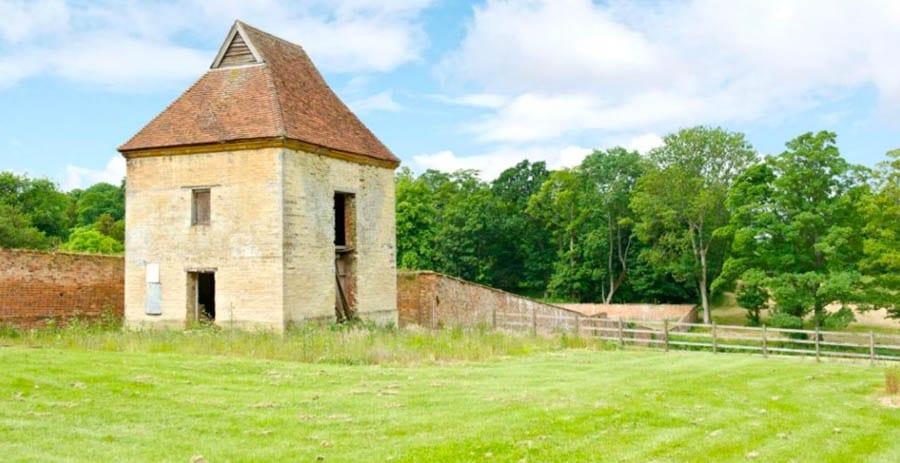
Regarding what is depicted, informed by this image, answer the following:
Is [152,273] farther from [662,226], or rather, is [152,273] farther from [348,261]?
[662,226]

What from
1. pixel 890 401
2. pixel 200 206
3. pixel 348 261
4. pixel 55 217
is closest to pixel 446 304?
pixel 348 261

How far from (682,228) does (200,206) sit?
39720mm

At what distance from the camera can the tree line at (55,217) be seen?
56.4 meters

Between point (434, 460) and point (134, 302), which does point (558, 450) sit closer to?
point (434, 460)

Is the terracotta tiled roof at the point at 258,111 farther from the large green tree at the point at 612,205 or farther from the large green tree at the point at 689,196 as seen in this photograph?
the large green tree at the point at 612,205

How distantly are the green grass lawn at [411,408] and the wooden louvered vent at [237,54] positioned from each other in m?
10.0

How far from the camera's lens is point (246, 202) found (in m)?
21.5

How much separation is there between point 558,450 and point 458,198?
63.0 metres

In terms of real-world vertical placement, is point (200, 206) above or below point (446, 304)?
above

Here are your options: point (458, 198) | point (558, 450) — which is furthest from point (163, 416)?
point (458, 198)

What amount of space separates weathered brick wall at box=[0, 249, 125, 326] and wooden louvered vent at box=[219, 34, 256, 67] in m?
6.99

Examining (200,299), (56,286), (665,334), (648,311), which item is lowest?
(648,311)

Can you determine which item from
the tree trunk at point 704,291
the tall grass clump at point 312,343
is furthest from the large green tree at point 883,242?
the tall grass clump at point 312,343

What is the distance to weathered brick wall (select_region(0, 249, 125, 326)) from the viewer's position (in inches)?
815
